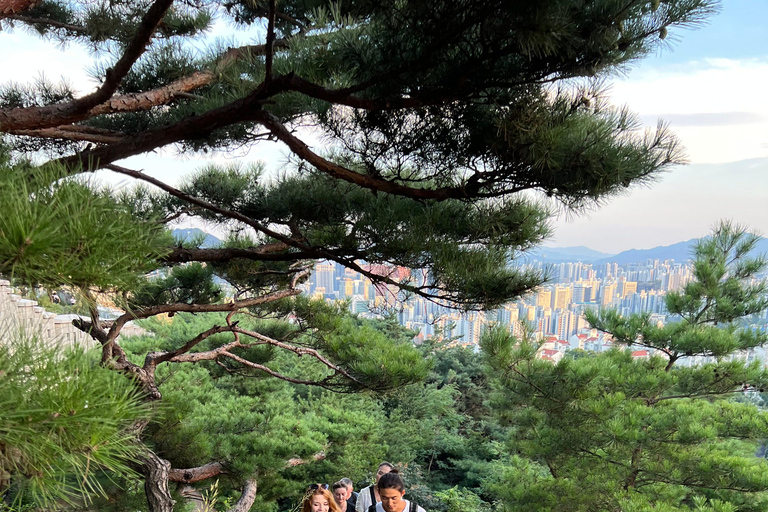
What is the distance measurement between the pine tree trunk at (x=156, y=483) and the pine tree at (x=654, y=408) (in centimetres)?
200

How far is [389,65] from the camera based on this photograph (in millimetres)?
1132

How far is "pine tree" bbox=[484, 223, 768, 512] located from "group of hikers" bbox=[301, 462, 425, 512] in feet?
4.56

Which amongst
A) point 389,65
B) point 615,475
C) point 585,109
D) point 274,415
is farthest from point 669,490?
point 389,65

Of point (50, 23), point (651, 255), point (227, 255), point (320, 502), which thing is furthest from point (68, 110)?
point (651, 255)

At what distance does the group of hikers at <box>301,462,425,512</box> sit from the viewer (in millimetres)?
1426

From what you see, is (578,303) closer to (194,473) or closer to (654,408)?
(654,408)

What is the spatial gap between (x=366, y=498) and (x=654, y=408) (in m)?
2.38

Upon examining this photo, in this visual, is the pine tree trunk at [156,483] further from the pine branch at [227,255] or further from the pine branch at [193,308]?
the pine branch at [227,255]

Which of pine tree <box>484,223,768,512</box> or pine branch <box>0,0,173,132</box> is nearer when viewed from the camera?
pine branch <box>0,0,173,132</box>

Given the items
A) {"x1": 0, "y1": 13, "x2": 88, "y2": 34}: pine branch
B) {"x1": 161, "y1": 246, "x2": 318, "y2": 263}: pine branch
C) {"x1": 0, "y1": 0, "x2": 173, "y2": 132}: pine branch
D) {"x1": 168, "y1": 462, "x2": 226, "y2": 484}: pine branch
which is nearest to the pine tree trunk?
{"x1": 168, "y1": 462, "x2": 226, "y2": 484}: pine branch

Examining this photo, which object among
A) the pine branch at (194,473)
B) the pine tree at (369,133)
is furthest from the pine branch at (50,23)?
the pine branch at (194,473)

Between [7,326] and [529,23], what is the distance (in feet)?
3.12

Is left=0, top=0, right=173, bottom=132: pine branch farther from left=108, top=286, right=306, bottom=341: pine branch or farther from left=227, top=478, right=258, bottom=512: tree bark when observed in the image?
left=227, top=478, right=258, bottom=512: tree bark

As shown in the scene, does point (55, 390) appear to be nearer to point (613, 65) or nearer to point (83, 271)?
point (83, 271)
